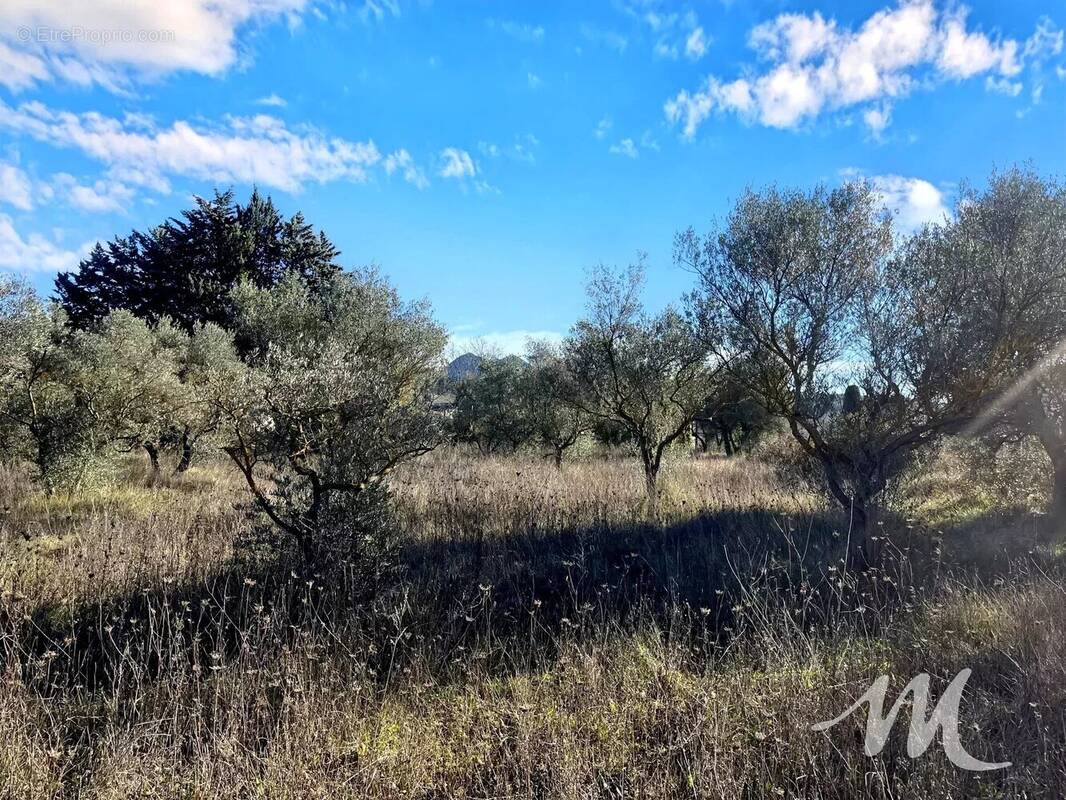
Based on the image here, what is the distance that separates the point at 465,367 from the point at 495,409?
9101 mm

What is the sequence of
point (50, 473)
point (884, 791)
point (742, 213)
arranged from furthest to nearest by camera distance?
point (50, 473), point (742, 213), point (884, 791)

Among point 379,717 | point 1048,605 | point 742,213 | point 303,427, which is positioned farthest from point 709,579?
point 742,213

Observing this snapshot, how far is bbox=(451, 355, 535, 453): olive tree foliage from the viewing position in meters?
25.5

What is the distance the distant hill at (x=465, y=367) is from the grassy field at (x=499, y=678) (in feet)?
82.3

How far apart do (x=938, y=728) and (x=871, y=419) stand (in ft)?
22.3

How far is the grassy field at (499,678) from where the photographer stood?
278 centimetres

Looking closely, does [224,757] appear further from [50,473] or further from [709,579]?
[50,473]

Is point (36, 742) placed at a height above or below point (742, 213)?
below

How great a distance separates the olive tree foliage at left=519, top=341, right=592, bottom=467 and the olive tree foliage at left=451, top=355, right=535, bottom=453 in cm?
33

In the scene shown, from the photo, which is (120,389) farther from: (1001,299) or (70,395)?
(1001,299)

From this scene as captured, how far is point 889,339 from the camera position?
832cm

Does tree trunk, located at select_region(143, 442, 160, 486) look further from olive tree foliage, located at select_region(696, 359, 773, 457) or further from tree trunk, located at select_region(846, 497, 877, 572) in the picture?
tree trunk, located at select_region(846, 497, 877, 572)

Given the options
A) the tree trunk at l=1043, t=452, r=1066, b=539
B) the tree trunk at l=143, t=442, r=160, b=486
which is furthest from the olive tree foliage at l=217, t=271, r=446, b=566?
the tree trunk at l=143, t=442, r=160, b=486

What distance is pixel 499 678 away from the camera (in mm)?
4078
